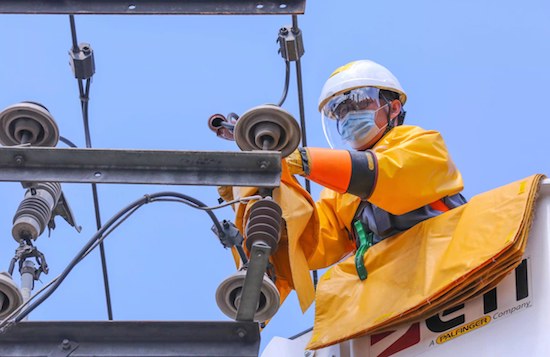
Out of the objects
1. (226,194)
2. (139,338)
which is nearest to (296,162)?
(226,194)

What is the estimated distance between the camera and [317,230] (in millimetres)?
6812

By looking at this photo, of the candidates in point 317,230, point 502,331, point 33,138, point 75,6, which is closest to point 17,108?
point 33,138

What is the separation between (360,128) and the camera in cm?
743

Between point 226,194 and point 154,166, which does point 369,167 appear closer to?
point 226,194

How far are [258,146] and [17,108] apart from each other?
1076 millimetres

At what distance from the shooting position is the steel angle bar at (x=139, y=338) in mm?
4883

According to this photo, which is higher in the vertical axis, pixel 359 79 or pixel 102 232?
pixel 359 79

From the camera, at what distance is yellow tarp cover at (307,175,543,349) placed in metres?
6.13

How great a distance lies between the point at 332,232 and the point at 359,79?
0.96m

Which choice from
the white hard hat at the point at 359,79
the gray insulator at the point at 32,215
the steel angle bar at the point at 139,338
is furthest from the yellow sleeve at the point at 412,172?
the steel angle bar at the point at 139,338

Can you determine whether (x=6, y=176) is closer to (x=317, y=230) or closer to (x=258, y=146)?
(x=258, y=146)

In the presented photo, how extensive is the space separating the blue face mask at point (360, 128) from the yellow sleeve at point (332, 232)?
0.34 m

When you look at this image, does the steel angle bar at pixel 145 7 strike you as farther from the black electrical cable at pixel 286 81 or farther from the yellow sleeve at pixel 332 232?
the yellow sleeve at pixel 332 232

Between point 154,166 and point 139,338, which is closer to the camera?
point 139,338
